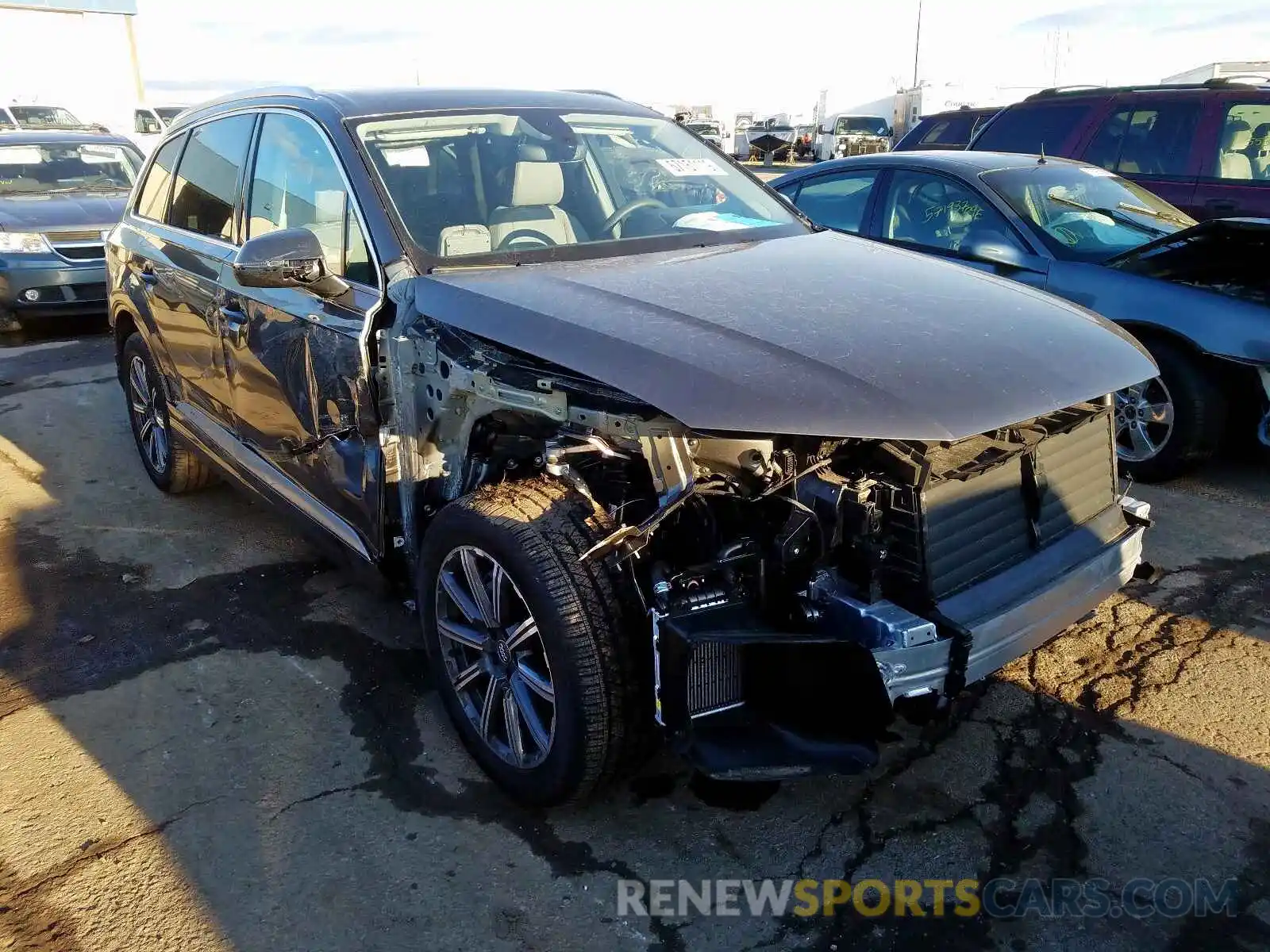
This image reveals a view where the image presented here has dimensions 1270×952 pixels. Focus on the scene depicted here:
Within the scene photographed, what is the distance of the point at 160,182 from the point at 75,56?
36363mm

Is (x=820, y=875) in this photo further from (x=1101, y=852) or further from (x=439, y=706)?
(x=439, y=706)

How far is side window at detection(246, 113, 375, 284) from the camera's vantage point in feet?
10.4

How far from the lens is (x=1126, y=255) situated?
502cm

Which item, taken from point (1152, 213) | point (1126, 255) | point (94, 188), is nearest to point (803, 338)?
point (1126, 255)

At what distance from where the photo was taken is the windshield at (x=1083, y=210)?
17.3 ft

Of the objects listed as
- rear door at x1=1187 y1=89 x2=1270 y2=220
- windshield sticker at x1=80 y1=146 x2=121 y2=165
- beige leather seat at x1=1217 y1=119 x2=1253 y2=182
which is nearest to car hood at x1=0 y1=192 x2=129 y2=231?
windshield sticker at x1=80 y1=146 x2=121 y2=165

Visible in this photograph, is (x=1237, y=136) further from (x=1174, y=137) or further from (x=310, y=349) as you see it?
(x=310, y=349)

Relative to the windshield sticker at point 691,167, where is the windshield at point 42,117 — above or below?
above

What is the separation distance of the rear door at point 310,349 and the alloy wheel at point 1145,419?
3.65m

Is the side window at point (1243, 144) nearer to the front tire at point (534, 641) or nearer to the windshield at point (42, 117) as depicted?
the front tire at point (534, 641)

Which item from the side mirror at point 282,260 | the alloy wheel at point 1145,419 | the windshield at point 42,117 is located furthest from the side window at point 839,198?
the windshield at point 42,117

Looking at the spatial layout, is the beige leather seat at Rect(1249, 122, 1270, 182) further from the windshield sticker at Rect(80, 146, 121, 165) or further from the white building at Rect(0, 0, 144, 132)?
the white building at Rect(0, 0, 144, 132)

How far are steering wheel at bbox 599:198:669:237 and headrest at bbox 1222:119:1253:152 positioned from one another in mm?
5278

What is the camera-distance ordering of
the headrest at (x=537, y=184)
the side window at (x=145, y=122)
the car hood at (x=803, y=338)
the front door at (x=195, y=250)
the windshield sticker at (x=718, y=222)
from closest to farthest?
the car hood at (x=803, y=338), the headrest at (x=537, y=184), the windshield sticker at (x=718, y=222), the front door at (x=195, y=250), the side window at (x=145, y=122)
